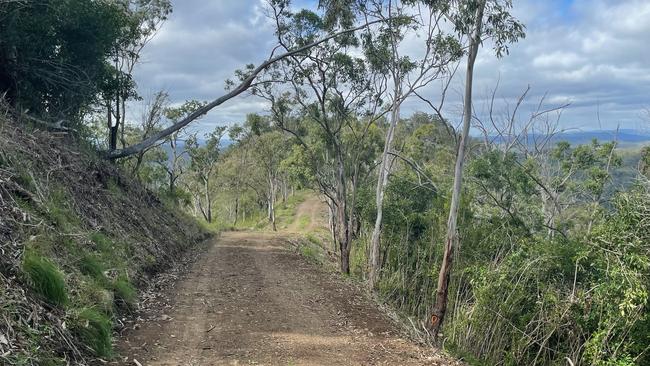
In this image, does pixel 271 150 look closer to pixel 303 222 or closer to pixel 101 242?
pixel 303 222

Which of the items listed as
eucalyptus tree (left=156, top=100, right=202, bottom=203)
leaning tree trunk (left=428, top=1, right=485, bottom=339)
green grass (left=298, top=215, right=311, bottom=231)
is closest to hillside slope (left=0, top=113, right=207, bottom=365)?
leaning tree trunk (left=428, top=1, right=485, bottom=339)

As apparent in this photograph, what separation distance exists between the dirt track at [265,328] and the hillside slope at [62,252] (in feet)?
2.36

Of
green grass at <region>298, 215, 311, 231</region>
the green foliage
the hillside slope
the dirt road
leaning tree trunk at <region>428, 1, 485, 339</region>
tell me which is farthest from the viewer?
green grass at <region>298, 215, 311, 231</region>

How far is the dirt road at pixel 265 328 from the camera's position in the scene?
6680 millimetres

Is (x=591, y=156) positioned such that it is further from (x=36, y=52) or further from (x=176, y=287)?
(x=36, y=52)

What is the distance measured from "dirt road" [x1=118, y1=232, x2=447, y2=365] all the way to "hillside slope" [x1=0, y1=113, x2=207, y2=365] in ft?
2.32

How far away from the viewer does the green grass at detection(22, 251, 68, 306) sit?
5465 millimetres

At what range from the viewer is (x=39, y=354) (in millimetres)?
4605

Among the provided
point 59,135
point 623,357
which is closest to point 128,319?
point 59,135

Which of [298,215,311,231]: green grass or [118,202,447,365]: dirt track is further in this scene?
[298,215,311,231]: green grass

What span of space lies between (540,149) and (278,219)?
31.8m

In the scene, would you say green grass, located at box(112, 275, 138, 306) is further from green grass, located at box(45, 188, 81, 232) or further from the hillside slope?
green grass, located at box(45, 188, 81, 232)

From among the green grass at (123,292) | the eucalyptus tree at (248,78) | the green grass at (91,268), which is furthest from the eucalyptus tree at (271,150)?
the green grass at (91,268)

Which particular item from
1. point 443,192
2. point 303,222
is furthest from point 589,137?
point 303,222
